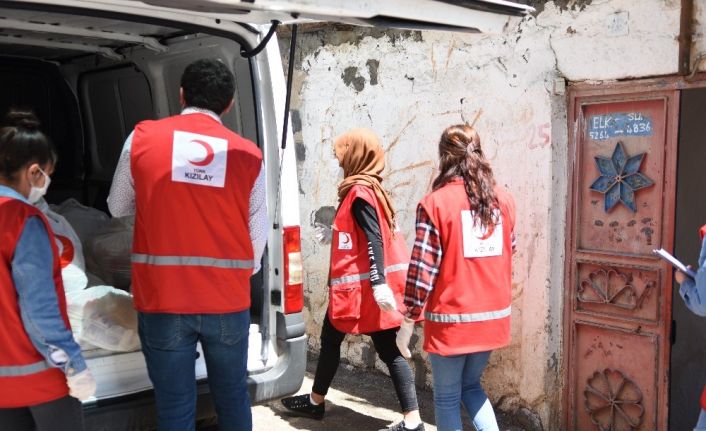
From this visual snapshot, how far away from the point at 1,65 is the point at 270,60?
8.00 feet

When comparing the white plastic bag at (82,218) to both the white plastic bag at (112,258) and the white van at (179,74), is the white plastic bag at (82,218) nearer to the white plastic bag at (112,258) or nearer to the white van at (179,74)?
the white plastic bag at (112,258)

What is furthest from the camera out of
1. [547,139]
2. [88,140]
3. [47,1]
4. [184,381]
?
[88,140]

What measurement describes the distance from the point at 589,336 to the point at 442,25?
2213 millimetres

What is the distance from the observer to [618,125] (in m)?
4.31

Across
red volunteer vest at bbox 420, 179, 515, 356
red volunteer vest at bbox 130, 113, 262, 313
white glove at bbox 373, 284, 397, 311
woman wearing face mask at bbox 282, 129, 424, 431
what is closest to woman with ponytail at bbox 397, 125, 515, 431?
red volunteer vest at bbox 420, 179, 515, 356

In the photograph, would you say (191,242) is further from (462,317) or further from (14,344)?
(462,317)

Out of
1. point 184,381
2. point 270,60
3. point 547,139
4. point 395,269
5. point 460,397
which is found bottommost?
point 460,397

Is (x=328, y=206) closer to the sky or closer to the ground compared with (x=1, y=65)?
closer to the ground

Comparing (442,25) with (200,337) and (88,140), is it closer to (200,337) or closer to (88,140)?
(200,337)

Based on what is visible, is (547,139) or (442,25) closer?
(442,25)

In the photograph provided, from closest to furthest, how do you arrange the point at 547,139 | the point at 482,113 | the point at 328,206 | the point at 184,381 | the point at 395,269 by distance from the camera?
1. the point at 184,381
2. the point at 395,269
3. the point at 547,139
4. the point at 482,113
5. the point at 328,206

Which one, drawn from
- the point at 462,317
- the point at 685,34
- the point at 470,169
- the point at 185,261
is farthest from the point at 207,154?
the point at 685,34

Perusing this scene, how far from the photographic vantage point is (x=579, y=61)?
441 cm

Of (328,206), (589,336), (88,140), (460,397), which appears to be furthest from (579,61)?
(88,140)
